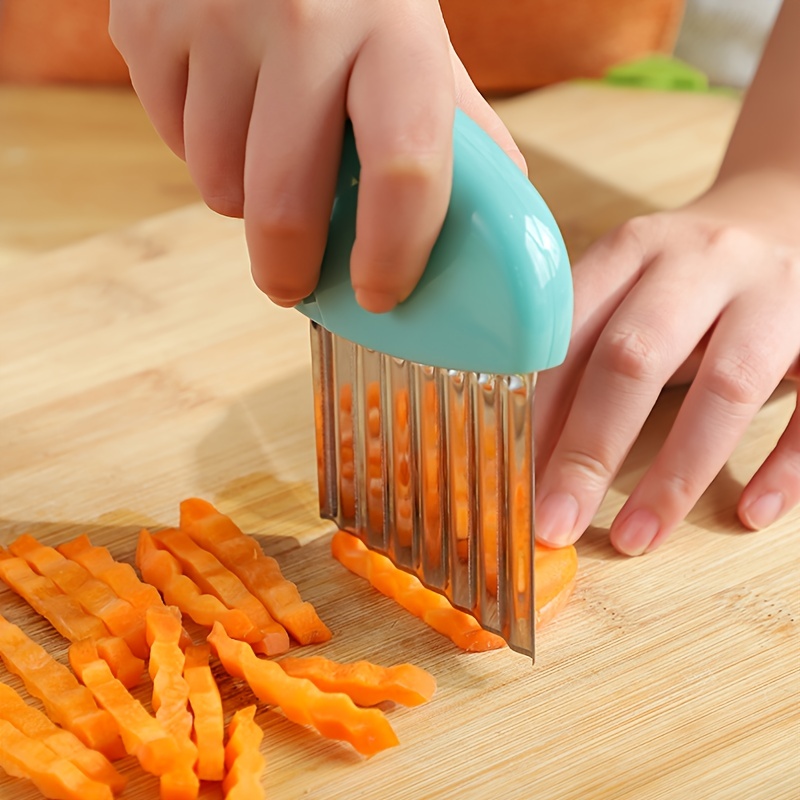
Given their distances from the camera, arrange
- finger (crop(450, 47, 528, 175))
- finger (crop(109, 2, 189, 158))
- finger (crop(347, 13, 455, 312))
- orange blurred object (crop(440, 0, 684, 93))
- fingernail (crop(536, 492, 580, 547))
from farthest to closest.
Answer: orange blurred object (crop(440, 0, 684, 93)) → fingernail (crop(536, 492, 580, 547)) → finger (crop(450, 47, 528, 175)) → finger (crop(109, 2, 189, 158)) → finger (crop(347, 13, 455, 312))

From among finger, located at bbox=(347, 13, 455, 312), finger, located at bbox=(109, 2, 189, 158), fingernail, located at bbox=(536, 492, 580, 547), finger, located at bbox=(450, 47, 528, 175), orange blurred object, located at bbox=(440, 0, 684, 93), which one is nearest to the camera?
finger, located at bbox=(347, 13, 455, 312)

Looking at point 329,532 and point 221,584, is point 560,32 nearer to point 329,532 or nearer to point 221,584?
point 329,532

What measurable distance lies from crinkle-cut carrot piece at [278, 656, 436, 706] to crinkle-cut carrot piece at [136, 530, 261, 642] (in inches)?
2.6

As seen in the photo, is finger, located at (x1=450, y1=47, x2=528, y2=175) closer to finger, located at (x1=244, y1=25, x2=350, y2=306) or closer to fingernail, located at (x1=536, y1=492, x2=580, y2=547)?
finger, located at (x1=244, y1=25, x2=350, y2=306)

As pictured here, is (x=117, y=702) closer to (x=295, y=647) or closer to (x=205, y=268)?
(x=295, y=647)

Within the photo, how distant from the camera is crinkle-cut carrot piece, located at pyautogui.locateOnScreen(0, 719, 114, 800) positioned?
944mm

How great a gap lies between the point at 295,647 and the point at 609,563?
326 mm

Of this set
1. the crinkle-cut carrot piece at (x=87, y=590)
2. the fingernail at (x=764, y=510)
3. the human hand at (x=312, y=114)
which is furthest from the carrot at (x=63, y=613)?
the fingernail at (x=764, y=510)

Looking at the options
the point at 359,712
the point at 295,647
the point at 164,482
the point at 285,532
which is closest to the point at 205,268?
the point at 164,482

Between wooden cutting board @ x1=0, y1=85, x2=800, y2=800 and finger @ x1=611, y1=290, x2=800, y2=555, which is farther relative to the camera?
finger @ x1=611, y1=290, x2=800, y2=555

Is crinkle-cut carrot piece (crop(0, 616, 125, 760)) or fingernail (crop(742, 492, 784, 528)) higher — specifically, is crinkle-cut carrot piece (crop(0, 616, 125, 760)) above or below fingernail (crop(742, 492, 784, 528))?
below

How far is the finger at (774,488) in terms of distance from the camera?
1265 mm

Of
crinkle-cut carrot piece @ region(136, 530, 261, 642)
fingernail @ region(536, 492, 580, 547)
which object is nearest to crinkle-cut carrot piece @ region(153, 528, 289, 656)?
crinkle-cut carrot piece @ region(136, 530, 261, 642)

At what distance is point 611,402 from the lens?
127 cm
